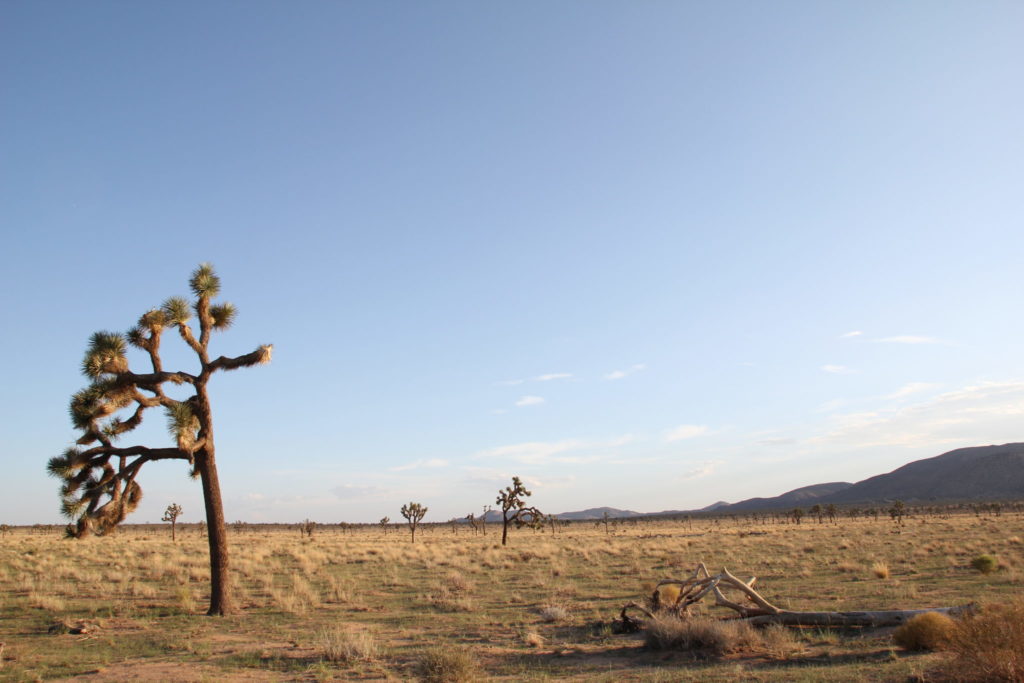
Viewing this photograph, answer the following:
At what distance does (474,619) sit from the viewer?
629 inches

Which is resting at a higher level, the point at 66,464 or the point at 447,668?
the point at 66,464

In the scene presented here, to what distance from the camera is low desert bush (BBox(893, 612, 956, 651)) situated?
9.57 m

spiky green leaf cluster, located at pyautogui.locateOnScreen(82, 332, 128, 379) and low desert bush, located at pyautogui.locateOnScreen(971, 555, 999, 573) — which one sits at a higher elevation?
spiky green leaf cluster, located at pyautogui.locateOnScreen(82, 332, 128, 379)

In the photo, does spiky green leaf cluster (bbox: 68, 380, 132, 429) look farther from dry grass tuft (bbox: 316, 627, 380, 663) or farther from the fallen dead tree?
the fallen dead tree

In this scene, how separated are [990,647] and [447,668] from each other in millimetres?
6935

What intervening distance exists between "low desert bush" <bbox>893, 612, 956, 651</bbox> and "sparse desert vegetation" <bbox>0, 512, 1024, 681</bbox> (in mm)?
92

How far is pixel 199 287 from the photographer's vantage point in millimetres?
17766

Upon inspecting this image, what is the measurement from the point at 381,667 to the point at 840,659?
23.7 feet

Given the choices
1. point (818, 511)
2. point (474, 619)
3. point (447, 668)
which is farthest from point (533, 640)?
point (818, 511)

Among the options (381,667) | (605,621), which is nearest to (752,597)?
(605,621)

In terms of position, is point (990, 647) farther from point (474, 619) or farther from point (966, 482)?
point (966, 482)

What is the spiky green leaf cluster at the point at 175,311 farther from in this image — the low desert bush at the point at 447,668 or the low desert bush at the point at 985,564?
the low desert bush at the point at 985,564

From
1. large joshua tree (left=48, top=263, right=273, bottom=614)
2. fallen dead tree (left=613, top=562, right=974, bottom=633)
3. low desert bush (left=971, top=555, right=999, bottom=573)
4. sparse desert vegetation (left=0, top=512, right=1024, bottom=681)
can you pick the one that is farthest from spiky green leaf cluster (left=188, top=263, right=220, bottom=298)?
low desert bush (left=971, top=555, right=999, bottom=573)

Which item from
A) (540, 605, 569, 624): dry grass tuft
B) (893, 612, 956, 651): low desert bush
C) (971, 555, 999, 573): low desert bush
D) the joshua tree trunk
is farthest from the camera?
(971, 555, 999, 573): low desert bush
